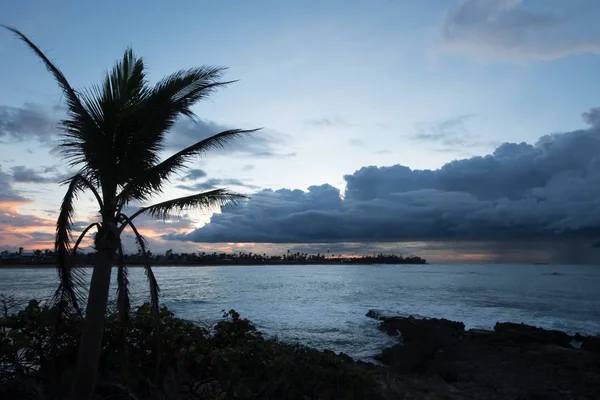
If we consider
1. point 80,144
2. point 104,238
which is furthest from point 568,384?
point 80,144

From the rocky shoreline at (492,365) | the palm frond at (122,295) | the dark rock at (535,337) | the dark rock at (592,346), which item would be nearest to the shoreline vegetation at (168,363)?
the palm frond at (122,295)

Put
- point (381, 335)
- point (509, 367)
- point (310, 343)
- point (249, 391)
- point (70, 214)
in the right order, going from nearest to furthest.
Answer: point (249, 391)
point (70, 214)
point (509, 367)
point (310, 343)
point (381, 335)

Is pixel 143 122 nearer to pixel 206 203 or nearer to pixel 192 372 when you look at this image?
pixel 206 203

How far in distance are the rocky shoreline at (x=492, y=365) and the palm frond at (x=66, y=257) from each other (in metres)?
6.32

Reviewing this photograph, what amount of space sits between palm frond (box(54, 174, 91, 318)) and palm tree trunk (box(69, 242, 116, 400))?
1.91 ft

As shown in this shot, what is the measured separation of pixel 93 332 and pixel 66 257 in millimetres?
1376

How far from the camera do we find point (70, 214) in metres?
6.61

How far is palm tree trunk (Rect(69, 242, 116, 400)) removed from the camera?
5891 mm

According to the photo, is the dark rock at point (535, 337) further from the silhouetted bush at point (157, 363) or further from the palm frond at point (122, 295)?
the palm frond at point (122, 295)

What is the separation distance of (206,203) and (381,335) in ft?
65.4

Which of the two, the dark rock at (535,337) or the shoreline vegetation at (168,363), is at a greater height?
the shoreline vegetation at (168,363)

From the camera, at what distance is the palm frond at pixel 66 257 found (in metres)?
6.52

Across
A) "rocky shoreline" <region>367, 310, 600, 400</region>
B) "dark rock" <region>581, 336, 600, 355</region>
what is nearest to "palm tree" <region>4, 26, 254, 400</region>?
"rocky shoreline" <region>367, 310, 600, 400</region>

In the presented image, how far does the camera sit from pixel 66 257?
6602 mm
